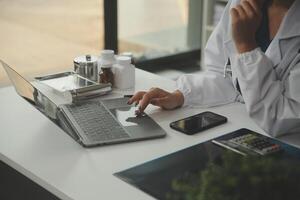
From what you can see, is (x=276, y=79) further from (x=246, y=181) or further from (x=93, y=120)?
(x=246, y=181)

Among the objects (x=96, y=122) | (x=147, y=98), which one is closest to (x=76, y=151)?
(x=96, y=122)

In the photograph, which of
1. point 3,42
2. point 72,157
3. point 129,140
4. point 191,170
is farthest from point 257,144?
point 3,42

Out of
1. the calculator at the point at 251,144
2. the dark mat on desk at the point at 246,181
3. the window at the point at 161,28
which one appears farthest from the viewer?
the window at the point at 161,28

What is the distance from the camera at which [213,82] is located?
1.81m

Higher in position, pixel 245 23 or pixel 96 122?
pixel 245 23

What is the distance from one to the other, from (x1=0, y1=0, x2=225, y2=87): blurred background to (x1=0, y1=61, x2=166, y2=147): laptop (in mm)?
1323

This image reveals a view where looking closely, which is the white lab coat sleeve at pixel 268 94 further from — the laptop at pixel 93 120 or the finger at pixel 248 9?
the laptop at pixel 93 120

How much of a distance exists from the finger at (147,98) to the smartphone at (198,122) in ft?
0.38

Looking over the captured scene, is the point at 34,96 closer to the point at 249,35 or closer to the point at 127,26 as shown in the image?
the point at 249,35

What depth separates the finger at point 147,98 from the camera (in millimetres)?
1613

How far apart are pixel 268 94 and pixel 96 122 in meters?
0.52

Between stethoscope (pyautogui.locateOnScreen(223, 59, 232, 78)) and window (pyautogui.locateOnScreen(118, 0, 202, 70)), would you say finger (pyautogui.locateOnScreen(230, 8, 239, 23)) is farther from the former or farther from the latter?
window (pyautogui.locateOnScreen(118, 0, 202, 70))

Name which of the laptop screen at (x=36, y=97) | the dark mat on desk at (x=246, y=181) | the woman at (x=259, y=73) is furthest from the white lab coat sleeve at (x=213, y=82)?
the dark mat on desk at (x=246, y=181)

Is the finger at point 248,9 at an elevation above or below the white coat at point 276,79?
above
